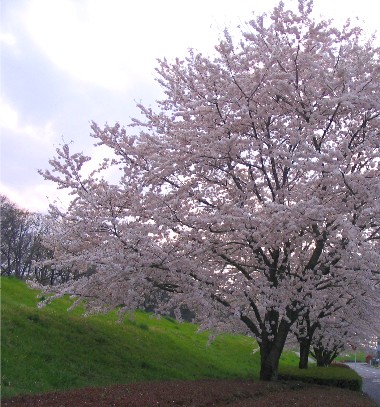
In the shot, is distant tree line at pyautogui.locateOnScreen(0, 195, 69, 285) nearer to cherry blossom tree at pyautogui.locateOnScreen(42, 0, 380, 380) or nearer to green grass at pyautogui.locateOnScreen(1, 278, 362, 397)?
green grass at pyautogui.locateOnScreen(1, 278, 362, 397)

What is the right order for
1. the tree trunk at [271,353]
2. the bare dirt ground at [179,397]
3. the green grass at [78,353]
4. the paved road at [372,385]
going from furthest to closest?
the paved road at [372,385], the tree trunk at [271,353], the green grass at [78,353], the bare dirt ground at [179,397]

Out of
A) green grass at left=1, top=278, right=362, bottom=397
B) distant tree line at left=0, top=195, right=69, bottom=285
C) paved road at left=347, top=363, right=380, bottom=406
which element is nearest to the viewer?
green grass at left=1, top=278, right=362, bottom=397

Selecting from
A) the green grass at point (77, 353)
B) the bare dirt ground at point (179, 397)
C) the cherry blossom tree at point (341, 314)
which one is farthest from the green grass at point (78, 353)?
the cherry blossom tree at point (341, 314)

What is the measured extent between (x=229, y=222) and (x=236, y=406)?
3.63 meters

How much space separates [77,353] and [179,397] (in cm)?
466

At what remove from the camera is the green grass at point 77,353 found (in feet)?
30.1

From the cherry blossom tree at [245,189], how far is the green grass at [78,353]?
137 centimetres

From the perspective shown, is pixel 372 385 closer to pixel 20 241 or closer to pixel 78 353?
pixel 78 353

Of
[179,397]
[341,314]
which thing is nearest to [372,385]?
[341,314]

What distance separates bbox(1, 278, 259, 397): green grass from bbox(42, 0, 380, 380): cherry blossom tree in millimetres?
1346

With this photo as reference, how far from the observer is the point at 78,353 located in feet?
37.0

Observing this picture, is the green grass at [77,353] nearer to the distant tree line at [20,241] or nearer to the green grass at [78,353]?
the green grass at [78,353]

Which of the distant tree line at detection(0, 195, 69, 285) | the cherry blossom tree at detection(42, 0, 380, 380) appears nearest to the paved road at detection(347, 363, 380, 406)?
the cherry blossom tree at detection(42, 0, 380, 380)

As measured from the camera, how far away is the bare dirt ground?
257 inches
